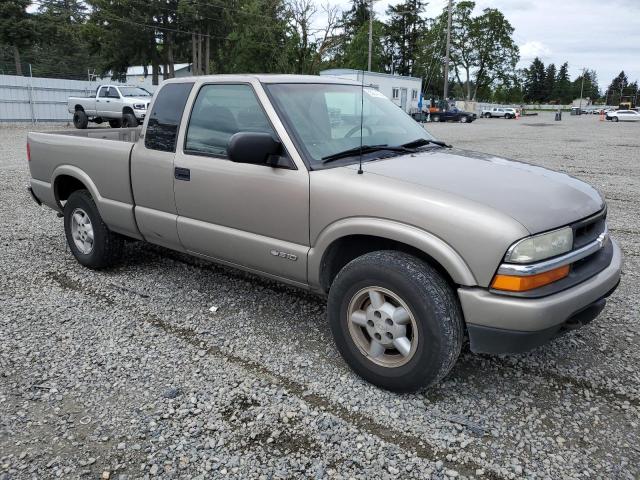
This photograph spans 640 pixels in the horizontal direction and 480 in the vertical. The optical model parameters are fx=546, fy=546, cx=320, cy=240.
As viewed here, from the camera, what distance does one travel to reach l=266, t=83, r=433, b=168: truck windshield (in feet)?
11.8

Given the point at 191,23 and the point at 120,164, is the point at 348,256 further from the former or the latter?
the point at 191,23

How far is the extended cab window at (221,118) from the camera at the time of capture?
3.82 meters

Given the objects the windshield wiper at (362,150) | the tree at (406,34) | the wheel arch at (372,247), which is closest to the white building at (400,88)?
the tree at (406,34)

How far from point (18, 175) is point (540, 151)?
Result: 49.1 ft

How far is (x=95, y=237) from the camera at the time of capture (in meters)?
5.15

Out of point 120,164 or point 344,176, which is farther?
point 120,164

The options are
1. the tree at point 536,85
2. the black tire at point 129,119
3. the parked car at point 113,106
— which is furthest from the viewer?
the tree at point 536,85

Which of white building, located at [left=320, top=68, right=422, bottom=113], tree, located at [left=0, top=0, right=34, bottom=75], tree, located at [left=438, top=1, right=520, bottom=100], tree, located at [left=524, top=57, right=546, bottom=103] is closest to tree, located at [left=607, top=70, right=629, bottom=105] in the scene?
tree, located at [left=524, top=57, right=546, bottom=103]

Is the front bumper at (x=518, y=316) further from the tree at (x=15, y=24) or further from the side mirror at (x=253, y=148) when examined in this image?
the tree at (x=15, y=24)

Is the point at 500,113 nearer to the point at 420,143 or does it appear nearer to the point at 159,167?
the point at 420,143

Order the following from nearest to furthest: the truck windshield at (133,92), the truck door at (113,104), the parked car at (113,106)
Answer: the parked car at (113,106)
the truck door at (113,104)
the truck windshield at (133,92)

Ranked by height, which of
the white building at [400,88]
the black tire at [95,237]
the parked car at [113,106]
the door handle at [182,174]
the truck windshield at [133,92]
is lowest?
the black tire at [95,237]

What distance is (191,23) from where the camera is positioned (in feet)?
152

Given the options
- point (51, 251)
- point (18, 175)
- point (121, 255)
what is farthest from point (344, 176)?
point (18, 175)
